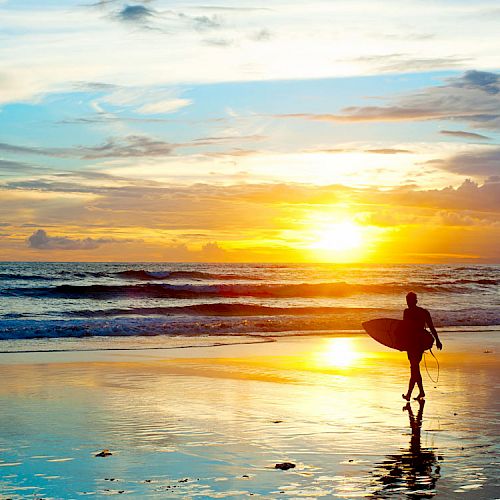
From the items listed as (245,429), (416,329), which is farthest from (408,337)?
(245,429)

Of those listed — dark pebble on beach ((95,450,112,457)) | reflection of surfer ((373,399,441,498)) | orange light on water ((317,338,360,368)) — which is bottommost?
reflection of surfer ((373,399,441,498))

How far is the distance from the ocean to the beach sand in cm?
1149

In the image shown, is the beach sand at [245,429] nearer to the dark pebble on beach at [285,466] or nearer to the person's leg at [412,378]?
the dark pebble on beach at [285,466]

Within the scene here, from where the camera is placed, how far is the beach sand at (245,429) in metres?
7.89

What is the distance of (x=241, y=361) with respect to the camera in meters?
19.0

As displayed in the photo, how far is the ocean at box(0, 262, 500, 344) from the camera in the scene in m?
30.1

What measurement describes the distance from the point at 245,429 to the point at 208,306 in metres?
37.3

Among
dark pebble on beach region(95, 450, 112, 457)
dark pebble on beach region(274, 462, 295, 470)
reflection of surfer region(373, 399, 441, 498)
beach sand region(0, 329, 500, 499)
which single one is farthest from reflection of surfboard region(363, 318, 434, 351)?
dark pebble on beach region(95, 450, 112, 457)

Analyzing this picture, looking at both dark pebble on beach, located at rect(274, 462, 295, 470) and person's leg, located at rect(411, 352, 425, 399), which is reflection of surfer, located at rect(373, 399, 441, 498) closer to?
dark pebble on beach, located at rect(274, 462, 295, 470)

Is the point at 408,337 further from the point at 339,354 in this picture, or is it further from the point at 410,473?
the point at 339,354

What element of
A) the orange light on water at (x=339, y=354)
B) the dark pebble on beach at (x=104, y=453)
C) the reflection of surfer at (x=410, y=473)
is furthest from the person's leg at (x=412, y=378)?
the dark pebble on beach at (x=104, y=453)

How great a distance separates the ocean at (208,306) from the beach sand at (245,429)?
1149cm

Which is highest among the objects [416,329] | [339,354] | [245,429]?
[416,329]

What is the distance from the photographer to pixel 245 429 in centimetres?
1057
